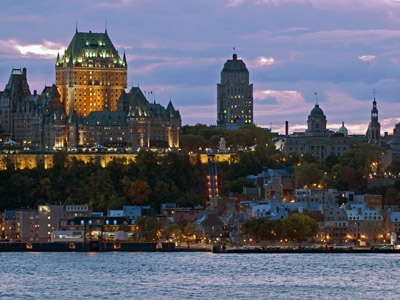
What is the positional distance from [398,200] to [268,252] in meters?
35.1

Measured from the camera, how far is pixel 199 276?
140 metres

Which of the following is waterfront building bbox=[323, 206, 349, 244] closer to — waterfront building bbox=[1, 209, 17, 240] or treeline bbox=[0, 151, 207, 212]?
treeline bbox=[0, 151, 207, 212]

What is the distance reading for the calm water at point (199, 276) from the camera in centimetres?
12788

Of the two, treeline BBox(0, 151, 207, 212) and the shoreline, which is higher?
treeline BBox(0, 151, 207, 212)

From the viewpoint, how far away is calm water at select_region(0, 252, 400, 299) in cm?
12788

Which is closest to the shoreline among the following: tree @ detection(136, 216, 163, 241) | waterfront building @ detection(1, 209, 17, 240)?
tree @ detection(136, 216, 163, 241)

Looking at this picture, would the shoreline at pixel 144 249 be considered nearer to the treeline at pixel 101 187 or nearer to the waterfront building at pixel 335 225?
the waterfront building at pixel 335 225

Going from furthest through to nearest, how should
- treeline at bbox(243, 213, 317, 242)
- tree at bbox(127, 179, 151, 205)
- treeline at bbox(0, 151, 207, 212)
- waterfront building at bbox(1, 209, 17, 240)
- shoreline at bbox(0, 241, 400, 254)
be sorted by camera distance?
treeline at bbox(0, 151, 207, 212), tree at bbox(127, 179, 151, 205), waterfront building at bbox(1, 209, 17, 240), treeline at bbox(243, 213, 317, 242), shoreline at bbox(0, 241, 400, 254)

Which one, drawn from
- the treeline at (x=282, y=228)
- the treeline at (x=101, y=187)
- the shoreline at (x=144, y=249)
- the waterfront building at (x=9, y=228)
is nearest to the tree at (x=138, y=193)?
the treeline at (x=101, y=187)

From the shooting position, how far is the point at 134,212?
18250 centimetres

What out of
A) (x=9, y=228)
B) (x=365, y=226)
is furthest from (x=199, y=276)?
(x=9, y=228)

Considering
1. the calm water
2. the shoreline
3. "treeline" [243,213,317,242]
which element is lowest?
the calm water

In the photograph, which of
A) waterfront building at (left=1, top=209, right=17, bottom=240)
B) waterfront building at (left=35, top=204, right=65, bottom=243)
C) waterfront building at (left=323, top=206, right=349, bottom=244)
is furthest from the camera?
waterfront building at (left=1, top=209, right=17, bottom=240)

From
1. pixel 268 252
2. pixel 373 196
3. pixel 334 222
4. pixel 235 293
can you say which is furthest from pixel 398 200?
pixel 235 293
